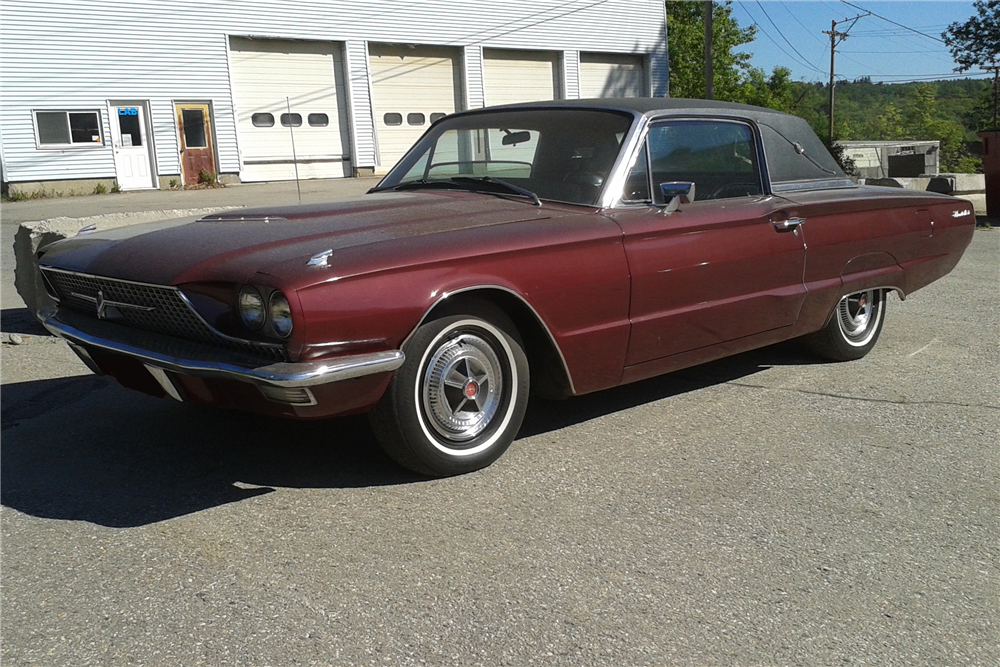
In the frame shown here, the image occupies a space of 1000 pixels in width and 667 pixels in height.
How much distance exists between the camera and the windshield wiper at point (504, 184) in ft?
13.9

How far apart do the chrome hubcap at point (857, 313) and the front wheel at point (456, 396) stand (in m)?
2.41

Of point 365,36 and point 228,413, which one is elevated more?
point 365,36

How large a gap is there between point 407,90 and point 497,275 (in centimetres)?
2438

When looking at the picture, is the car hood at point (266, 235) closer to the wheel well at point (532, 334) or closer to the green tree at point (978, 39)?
the wheel well at point (532, 334)

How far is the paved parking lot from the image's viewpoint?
2.46 m

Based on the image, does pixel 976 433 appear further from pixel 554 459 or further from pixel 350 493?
pixel 350 493

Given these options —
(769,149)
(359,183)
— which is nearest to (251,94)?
(359,183)

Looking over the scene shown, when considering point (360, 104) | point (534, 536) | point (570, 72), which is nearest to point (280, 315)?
point (534, 536)

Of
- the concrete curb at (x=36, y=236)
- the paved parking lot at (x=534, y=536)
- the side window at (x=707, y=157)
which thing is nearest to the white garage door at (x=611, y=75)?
the concrete curb at (x=36, y=236)

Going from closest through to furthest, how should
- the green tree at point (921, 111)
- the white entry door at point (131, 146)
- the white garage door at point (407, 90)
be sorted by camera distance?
the white entry door at point (131, 146) < the white garage door at point (407, 90) < the green tree at point (921, 111)

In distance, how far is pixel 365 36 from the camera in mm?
25250

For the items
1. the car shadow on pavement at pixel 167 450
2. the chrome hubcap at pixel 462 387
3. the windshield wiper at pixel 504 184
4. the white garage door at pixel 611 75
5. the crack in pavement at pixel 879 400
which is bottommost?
the crack in pavement at pixel 879 400

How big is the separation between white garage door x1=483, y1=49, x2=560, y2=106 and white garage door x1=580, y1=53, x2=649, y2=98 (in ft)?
3.79

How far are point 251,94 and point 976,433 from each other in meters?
22.3
